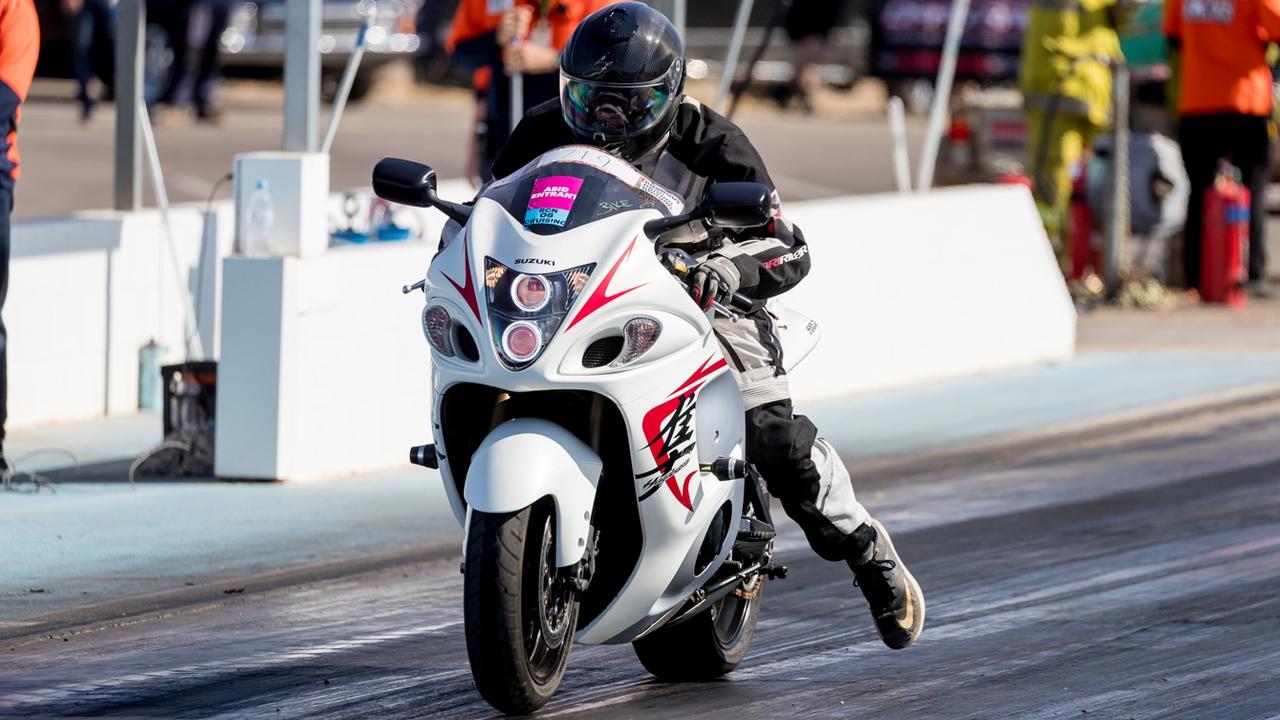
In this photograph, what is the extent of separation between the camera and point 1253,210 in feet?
55.1

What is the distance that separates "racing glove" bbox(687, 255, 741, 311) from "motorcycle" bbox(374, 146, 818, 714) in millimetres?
37

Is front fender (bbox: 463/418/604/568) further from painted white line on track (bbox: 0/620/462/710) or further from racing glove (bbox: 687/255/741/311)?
painted white line on track (bbox: 0/620/462/710)

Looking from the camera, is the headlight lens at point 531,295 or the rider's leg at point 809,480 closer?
the headlight lens at point 531,295

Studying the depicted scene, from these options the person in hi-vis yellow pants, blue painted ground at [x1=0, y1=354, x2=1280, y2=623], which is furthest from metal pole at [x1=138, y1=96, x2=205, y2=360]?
the person in hi-vis yellow pants

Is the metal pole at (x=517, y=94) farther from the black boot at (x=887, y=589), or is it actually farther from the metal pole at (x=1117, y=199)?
the black boot at (x=887, y=589)

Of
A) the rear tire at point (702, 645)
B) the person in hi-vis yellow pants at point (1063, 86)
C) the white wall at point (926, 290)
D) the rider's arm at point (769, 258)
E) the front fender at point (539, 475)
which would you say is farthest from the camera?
the person in hi-vis yellow pants at point (1063, 86)

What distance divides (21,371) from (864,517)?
5257 millimetres

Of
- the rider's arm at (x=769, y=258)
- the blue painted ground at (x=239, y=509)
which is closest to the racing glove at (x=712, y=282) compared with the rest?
the rider's arm at (x=769, y=258)

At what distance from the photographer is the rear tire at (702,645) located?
6363mm

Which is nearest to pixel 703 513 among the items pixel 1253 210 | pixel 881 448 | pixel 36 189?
pixel 881 448

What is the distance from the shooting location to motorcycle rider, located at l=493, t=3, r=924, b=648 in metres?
5.90

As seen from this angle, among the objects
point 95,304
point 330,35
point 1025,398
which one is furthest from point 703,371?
point 330,35

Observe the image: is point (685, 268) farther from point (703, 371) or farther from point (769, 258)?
point (769, 258)

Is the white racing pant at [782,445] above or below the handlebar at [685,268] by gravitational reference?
below
